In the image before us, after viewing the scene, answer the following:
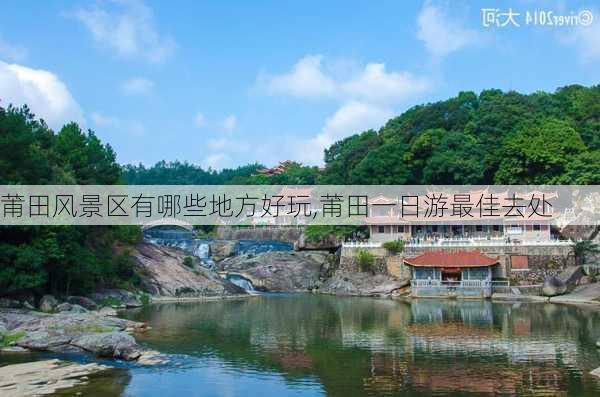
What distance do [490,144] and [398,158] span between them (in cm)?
903

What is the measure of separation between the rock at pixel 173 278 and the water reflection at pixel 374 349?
5.26 metres

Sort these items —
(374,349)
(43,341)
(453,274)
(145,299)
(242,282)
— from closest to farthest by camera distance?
(43,341)
(374,349)
(145,299)
(453,274)
(242,282)

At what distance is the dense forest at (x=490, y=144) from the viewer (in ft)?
179

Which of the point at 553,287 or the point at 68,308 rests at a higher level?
the point at 553,287

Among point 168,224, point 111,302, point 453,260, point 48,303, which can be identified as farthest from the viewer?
point 168,224

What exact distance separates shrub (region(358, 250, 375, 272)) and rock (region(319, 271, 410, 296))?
20.8 inches

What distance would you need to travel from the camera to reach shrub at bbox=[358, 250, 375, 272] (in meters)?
49.9

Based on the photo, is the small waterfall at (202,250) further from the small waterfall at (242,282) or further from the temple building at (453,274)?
the temple building at (453,274)

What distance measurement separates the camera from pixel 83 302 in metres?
36.3

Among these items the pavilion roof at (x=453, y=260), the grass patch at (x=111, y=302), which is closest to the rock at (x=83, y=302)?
the grass patch at (x=111, y=302)

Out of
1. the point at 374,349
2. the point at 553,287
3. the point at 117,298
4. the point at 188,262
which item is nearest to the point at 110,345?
the point at 374,349

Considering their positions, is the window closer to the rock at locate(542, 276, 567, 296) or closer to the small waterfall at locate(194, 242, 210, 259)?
the rock at locate(542, 276, 567, 296)

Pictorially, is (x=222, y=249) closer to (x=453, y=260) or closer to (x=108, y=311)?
(x=453, y=260)

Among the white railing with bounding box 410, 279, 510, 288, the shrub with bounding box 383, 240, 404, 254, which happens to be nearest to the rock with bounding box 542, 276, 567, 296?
the white railing with bounding box 410, 279, 510, 288
